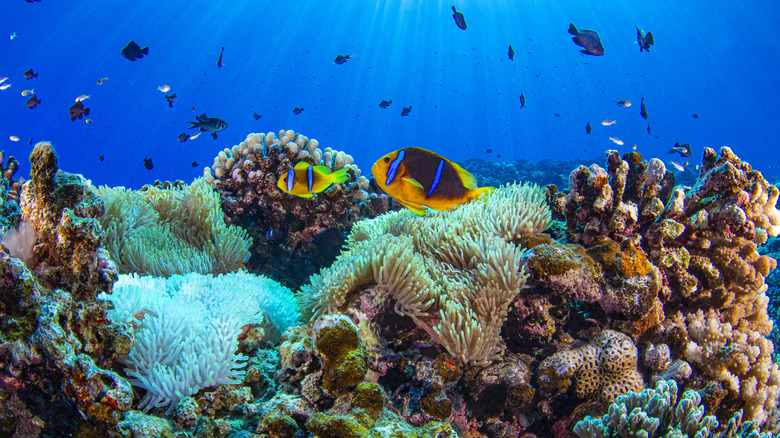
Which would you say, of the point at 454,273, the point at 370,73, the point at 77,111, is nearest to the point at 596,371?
the point at 454,273

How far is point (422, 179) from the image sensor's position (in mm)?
2598

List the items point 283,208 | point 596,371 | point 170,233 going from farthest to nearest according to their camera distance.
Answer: point 283,208 → point 170,233 → point 596,371

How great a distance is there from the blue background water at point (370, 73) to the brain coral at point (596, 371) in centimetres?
7449

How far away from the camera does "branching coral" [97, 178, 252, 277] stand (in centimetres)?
365

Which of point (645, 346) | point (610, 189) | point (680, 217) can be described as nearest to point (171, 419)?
point (645, 346)

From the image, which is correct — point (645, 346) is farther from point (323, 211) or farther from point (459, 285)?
point (323, 211)

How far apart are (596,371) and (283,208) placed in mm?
4395

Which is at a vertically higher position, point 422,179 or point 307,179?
point 307,179

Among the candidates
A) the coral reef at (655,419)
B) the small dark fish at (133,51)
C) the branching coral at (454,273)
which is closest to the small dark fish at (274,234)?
the branching coral at (454,273)

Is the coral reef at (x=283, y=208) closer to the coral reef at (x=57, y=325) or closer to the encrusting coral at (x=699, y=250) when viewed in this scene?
the coral reef at (x=57, y=325)

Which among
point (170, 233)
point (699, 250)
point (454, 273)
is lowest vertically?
point (454, 273)

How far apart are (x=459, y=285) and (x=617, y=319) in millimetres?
1348

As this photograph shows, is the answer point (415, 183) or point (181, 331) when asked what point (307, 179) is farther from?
point (181, 331)

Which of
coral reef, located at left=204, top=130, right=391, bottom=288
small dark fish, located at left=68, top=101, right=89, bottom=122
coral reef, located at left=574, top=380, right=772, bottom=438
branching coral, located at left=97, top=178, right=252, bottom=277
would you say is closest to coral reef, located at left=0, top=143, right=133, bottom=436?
branching coral, located at left=97, top=178, right=252, bottom=277
